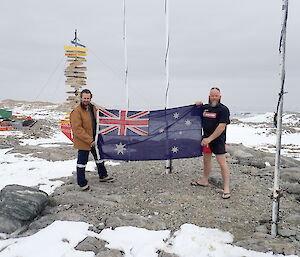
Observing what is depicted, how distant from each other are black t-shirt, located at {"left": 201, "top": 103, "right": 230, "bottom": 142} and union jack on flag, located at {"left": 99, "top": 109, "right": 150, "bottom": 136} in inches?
72.5

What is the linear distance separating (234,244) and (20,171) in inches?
294

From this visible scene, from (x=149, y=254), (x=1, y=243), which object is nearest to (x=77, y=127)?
(x=1, y=243)

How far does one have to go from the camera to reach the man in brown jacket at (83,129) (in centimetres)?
657

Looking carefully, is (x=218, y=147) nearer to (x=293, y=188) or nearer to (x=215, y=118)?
(x=215, y=118)

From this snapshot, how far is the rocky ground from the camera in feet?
16.1

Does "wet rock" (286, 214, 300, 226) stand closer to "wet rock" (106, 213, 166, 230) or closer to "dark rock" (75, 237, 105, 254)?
"wet rock" (106, 213, 166, 230)

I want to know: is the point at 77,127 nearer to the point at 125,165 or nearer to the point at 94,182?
the point at 94,182

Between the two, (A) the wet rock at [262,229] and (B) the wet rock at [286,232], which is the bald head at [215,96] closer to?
(A) the wet rock at [262,229]

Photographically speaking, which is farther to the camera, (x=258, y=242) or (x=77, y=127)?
(x=77, y=127)

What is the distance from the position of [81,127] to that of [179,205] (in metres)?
3.05

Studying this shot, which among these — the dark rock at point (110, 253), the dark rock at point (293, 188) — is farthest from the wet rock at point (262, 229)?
the dark rock at point (293, 188)

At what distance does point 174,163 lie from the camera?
9.63m

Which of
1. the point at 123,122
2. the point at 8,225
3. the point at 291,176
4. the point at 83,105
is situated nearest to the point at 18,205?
the point at 8,225

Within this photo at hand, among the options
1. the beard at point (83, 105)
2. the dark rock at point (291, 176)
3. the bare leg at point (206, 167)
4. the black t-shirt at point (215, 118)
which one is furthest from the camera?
the dark rock at point (291, 176)
